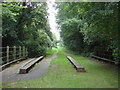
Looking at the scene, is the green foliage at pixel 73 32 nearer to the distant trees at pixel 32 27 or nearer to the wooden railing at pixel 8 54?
the distant trees at pixel 32 27

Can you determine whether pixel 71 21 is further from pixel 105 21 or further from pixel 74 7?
pixel 105 21

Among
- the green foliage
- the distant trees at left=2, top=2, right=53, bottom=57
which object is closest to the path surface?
the distant trees at left=2, top=2, right=53, bottom=57

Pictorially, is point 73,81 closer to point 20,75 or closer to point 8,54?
point 20,75

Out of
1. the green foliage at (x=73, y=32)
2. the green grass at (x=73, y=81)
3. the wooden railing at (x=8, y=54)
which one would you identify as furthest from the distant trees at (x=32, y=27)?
the green grass at (x=73, y=81)

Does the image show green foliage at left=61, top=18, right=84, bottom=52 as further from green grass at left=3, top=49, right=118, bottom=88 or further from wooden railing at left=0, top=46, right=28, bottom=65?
green grass at left=3, top=49, right=118, bottom=88

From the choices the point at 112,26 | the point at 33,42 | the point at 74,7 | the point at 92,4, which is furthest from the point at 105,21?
the point at 33,42

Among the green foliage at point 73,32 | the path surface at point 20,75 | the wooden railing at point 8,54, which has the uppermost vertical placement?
the green foliage at point 73,32

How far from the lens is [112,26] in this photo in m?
5.45

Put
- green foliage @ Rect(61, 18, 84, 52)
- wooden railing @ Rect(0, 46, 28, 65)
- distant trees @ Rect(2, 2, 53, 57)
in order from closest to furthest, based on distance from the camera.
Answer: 1. wooden railing @ Rect(0, 46, 28, 65)
2. distant trees @ Rect(2, 2, 53, 57)
3. green foliage @ Rect(61, 18, 84, 52)

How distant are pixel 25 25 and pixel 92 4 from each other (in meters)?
10.1

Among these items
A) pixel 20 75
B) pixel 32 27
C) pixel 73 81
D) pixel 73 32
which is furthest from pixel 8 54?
pixel 73 32

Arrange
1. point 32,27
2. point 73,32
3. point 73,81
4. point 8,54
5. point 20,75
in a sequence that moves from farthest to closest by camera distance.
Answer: point 73,32 → point 32,27 → point 8,54 → point 20,75 → point 73,81

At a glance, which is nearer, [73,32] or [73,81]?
[73,81]

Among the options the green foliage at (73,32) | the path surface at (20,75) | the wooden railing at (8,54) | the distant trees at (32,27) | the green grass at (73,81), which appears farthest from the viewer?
the green foliage at (73,32)
